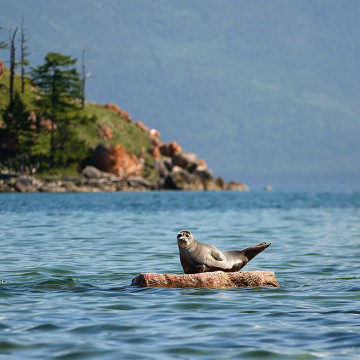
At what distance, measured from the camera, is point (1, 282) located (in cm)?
1633

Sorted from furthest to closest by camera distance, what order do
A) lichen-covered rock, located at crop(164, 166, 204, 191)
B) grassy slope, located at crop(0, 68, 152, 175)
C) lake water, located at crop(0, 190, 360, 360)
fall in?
lichen-covered rock, located at crop(164, 166, 204, 191) → grassy slope, located at crop(0, 68, 152, 175) → lake water, located at crop(0, 190, 360, 360)

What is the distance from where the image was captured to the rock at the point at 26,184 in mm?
90188

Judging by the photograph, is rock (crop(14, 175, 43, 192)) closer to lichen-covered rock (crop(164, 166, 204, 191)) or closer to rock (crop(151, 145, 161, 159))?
lichen-covered rock (crop(164, 166, 204, 191))

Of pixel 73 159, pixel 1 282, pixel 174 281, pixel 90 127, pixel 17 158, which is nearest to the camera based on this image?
pixel 174 281

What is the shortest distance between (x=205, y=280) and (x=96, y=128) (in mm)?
111886

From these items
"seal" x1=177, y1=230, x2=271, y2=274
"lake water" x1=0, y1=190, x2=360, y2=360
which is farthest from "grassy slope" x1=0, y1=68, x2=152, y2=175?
"seal" x1=177, y1=230, x2=271, y2=274

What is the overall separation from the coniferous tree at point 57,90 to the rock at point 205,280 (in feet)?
301

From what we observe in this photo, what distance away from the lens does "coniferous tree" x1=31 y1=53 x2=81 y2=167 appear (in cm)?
10669

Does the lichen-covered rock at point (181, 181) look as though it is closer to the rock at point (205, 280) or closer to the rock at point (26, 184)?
the rock at point (26, 184)

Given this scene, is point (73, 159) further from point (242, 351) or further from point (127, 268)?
point (242, 351)

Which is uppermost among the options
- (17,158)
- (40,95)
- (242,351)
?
(40,95)

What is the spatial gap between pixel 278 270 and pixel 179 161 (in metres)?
111

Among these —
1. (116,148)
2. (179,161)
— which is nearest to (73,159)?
(116,148)

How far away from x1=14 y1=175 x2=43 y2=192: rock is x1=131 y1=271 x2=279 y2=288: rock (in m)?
76.8
